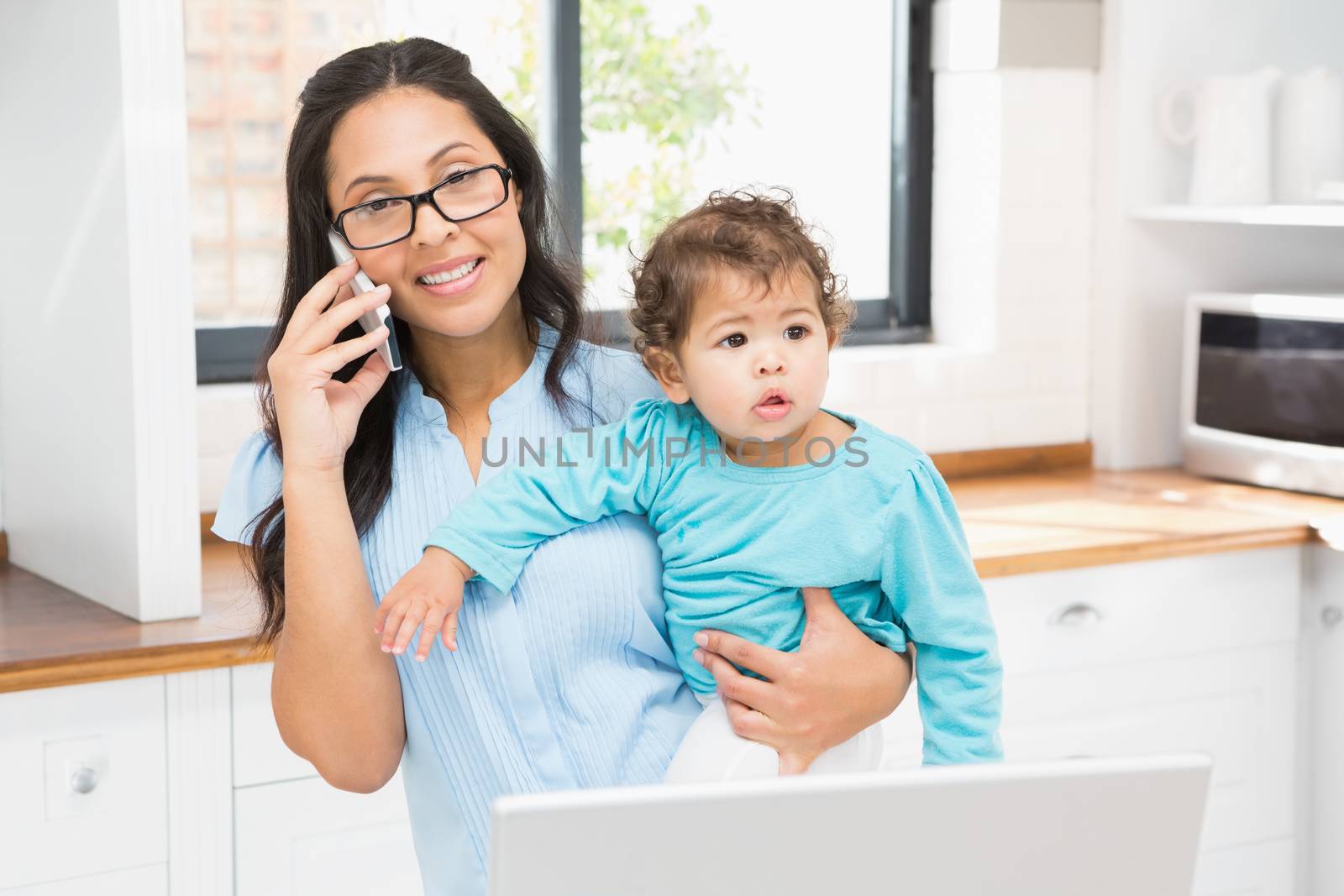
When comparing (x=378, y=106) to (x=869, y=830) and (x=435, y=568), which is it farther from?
(x=869, y=830)

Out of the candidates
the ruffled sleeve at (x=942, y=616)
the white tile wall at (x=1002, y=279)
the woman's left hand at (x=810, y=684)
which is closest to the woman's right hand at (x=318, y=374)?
the woman's left hand at (x=810, y=684)

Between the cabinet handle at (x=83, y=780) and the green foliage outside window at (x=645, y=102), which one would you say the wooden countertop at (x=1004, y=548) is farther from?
the green foliage outside window at (x=645, y=102)

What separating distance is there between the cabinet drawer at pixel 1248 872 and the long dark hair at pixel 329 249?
5.67ft

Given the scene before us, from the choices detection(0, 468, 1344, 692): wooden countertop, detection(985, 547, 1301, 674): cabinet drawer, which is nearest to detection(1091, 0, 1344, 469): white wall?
detection(0, 468, 1344, 692): wooden countertop

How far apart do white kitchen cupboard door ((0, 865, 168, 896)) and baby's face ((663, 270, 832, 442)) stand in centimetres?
108

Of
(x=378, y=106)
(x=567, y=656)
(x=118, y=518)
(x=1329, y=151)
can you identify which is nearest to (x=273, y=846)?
(x=118, y=518)

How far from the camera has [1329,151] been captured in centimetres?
276

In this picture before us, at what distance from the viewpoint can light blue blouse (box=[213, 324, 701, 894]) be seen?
1297 millimetres

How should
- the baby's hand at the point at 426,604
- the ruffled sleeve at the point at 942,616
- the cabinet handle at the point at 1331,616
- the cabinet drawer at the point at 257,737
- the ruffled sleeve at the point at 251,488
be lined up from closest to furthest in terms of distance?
the baby's hand at the point at 426,604
the ruffled sleeve at the point at 942,616
the ruffled sleeve at the point at 251,488
the cabinet drawer at the point at 257,737
the cabinet handle at the point at 1331,616

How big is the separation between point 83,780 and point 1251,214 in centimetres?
218

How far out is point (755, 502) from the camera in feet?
4.25

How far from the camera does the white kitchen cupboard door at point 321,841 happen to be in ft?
6.32

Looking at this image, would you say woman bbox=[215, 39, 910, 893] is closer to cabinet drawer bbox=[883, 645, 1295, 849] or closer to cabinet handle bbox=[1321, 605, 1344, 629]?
cabinet drawer bbox=[883, 645, 1295, 849]

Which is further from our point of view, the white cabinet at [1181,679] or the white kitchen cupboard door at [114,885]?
the white cabinet at [1181,679]
